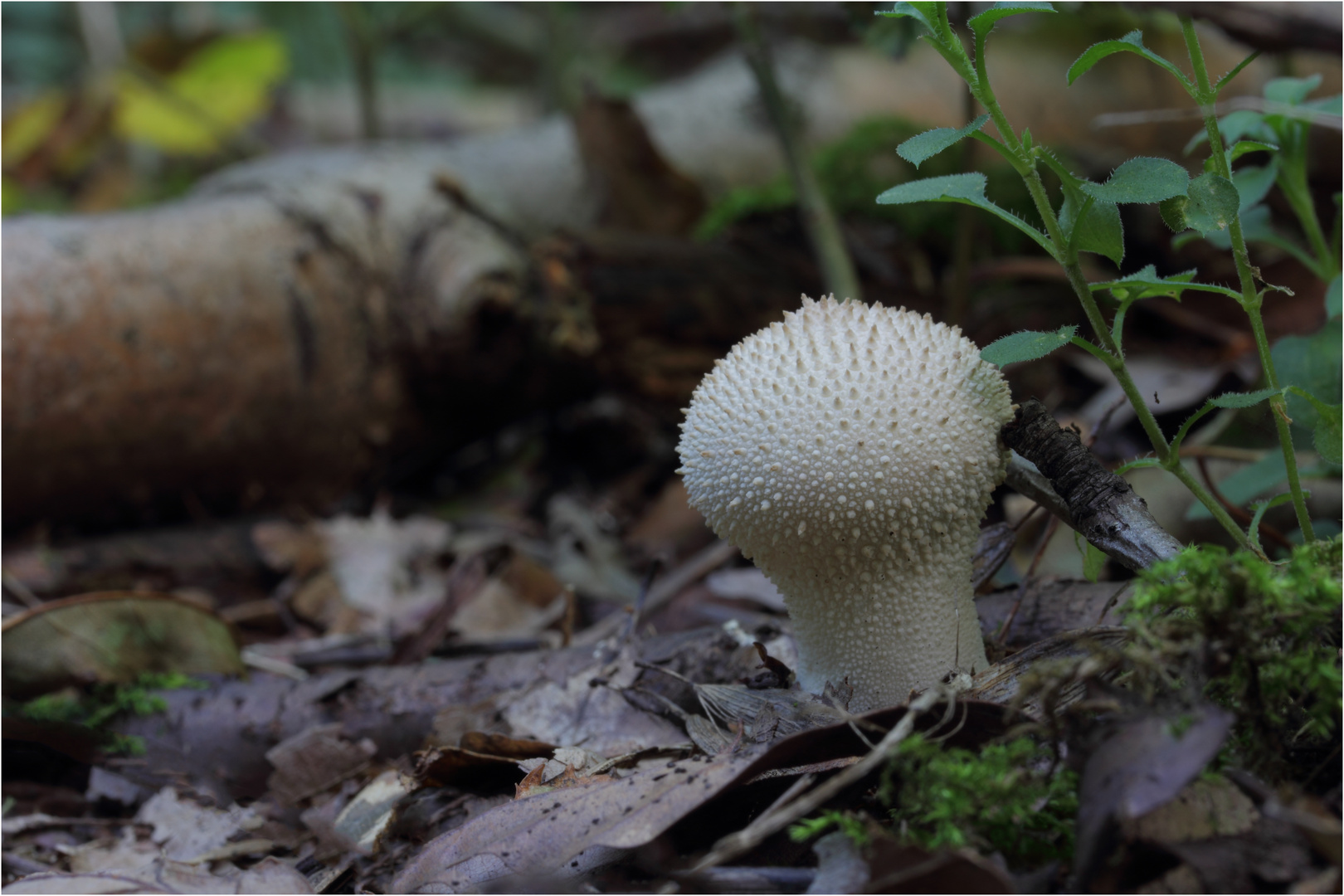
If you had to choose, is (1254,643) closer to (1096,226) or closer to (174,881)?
(1096,226)

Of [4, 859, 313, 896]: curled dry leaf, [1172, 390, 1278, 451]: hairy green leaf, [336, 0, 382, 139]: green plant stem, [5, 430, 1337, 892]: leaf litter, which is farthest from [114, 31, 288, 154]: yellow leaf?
[1172, 390, 1278, 451]: hairy green leaf

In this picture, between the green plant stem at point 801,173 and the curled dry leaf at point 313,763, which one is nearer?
the curled dry leaf at point 313,763

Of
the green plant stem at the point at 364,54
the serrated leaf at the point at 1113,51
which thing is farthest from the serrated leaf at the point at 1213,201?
the green plant stem at the point at 364,54

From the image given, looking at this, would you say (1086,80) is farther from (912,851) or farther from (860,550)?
(912,851)

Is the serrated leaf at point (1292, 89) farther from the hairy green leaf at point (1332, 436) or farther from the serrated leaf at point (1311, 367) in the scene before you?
the hairy green leaf at point (1332, 436)

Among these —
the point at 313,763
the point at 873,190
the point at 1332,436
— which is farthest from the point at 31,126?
the point at 1332,436

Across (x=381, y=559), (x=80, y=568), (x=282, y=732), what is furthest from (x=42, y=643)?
(x=381, y=559)
